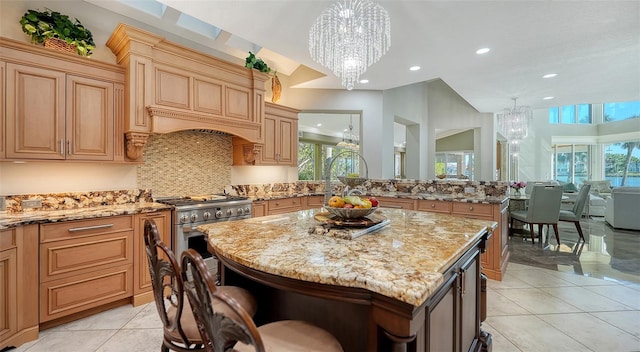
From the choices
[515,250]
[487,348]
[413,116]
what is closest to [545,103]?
[413,116]

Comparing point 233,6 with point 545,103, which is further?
point 545,103

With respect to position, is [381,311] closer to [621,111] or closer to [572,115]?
[621,111]

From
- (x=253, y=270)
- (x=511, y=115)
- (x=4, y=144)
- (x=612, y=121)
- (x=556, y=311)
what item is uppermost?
(x=612, y=121)

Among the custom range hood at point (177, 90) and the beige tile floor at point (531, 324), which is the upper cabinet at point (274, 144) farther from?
the beige tile floor at point (531, 324)

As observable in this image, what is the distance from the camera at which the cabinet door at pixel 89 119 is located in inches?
95.2

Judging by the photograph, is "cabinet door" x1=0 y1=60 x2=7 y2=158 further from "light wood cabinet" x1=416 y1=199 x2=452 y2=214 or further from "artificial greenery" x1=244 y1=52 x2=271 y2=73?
"light wood cabinet" x1=416 y1=199 x2=452 y2=214

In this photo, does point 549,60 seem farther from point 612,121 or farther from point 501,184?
point 612,121

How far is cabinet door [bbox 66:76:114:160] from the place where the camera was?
2.42 m

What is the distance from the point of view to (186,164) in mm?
3428

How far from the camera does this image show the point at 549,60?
3.58 m

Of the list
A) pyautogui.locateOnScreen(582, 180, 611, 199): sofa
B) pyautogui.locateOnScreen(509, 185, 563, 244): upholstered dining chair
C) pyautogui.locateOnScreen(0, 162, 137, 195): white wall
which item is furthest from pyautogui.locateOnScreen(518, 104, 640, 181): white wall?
pyautogui.locateOnScreen(0, 162, 137, 195): white wall

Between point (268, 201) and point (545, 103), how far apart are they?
19.8ft

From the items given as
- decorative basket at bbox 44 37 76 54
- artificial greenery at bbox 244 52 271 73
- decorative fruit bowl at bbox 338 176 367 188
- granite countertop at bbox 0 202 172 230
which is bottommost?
granite countertop at bbox 0 202 172 230

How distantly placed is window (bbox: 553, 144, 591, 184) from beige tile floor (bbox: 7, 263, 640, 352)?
389 inches
